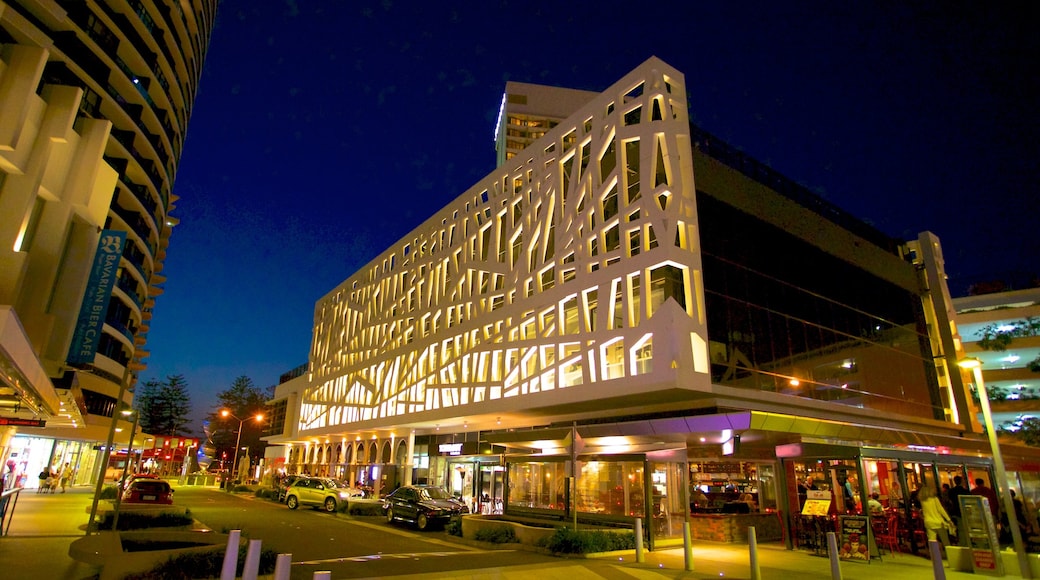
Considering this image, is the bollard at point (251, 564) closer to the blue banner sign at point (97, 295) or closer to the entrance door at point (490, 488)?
the blue banner sign at point (97, 295)

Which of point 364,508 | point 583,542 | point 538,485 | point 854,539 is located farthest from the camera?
point 364,508

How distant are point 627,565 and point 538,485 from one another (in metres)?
9.63

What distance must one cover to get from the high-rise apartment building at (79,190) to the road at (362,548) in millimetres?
6442

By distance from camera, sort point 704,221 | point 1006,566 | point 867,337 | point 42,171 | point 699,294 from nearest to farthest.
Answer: point 42,171, point 1006,566, point 699,294, point 704,221, point 867,337

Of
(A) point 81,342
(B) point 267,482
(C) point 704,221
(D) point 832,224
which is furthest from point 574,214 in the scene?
(B) point 267,482

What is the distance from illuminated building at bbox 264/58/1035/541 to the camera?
19562 millimetres

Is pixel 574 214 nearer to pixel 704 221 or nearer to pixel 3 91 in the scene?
pixel 704 221

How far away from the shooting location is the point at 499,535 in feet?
57.5

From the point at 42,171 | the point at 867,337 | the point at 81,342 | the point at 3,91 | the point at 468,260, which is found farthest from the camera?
the point at 468,260

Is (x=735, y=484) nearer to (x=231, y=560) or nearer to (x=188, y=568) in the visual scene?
(x=188, y=568)

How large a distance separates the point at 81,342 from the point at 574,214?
17462mm

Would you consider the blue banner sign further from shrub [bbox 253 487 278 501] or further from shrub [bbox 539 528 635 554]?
shrub [bbox 253 487 278 501]

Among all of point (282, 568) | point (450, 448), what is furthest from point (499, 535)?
point (450, 448)

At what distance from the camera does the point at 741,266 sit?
22156mm
